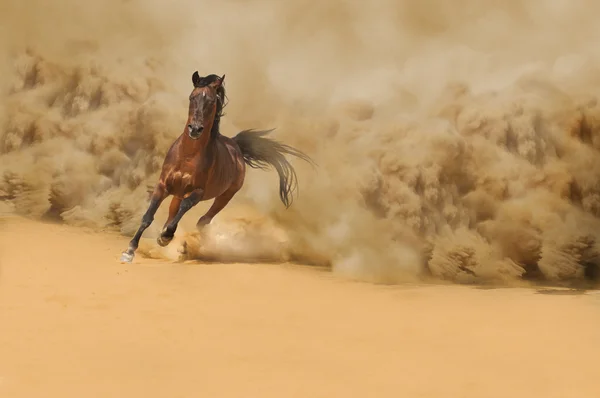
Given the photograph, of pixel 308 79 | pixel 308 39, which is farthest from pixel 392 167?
pixel 308 39

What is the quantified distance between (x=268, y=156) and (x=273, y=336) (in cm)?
419

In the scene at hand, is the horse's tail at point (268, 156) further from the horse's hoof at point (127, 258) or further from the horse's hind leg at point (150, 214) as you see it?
the horse's hoof at point (127, 258)

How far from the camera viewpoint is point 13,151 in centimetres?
1130

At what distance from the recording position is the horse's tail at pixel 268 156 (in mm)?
8258

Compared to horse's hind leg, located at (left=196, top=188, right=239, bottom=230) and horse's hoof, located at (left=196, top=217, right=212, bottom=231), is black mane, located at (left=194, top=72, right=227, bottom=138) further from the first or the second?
horse's hoof, located at (left=196, top=217, right=212, bottom=231)

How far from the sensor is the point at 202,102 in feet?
21.5

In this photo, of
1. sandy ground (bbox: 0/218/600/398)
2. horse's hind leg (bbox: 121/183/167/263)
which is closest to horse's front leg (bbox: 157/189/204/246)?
horse's hind leg (bbox: 121/183/167/263)

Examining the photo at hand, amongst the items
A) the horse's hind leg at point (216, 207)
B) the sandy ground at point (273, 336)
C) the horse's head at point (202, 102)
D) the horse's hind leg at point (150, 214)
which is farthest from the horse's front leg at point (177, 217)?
the horse's hind leg at point (216, 207)

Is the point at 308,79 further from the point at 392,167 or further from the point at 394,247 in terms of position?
the point at 394,247

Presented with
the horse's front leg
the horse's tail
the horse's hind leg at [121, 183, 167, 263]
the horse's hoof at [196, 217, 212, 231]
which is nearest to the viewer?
the horse's front leg

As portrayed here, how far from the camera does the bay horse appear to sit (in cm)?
662

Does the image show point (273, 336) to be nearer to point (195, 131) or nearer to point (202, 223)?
point (195, 131)

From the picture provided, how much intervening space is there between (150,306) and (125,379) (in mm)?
1791

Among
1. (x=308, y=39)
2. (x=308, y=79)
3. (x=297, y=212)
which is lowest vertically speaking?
(x=297, y=212)
